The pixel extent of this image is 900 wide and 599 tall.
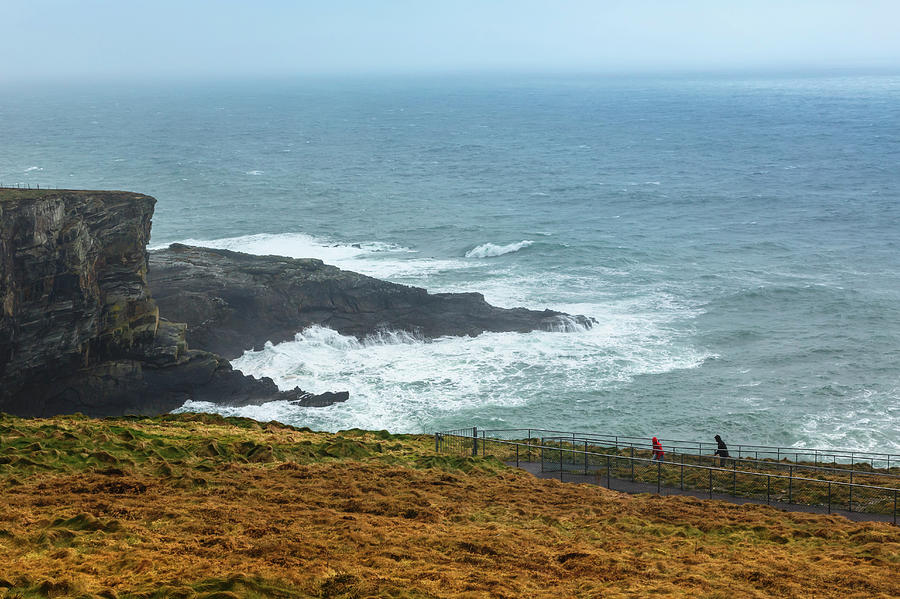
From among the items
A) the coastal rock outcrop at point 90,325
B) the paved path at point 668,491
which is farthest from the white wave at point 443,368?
the paved path at point 668,491

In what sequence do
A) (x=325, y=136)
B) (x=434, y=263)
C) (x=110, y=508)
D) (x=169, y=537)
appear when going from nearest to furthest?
(x=169, y=537)
(x=110, y=508)
(x=434, y=263)
(x=325, y=136)

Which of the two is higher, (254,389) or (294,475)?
(294,475)

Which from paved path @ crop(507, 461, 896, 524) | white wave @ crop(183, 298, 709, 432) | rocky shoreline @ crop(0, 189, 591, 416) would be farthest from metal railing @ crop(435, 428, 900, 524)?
rocky shoreline @ crop(0, 189, 591, 416)

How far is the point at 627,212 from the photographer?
85.4 m

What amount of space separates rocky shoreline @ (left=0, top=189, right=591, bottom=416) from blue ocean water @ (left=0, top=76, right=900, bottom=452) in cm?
176

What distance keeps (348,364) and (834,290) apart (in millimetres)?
34721

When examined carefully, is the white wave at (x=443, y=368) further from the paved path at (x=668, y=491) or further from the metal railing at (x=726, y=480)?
the paved path at (x=668, y=491)

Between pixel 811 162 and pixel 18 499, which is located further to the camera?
pixel 811 162

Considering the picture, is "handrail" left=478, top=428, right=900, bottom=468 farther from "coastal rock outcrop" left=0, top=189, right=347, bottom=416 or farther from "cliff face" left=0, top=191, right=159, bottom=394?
"cliff face" left=0, top=191, right=159, bottom=394

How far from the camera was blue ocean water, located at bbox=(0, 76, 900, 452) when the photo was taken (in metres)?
40.4

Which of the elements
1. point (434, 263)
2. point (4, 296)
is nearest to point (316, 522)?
point (4, 296)

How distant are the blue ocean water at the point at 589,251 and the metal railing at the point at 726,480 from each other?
Answer: 37.6ft

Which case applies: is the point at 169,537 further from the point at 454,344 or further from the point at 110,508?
the point at 454,344

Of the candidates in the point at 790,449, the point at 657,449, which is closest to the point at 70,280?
the point at 657,449
